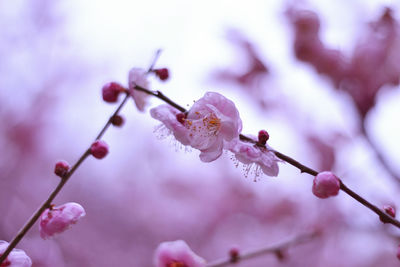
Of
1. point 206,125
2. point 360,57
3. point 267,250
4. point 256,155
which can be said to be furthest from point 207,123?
point 360,57

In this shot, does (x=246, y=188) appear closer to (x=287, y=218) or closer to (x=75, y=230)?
(x=287, y=218)

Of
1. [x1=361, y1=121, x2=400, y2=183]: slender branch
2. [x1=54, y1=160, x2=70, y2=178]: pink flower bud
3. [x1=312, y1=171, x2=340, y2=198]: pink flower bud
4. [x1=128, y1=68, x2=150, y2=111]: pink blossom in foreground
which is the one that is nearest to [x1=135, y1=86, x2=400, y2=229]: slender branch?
[x1=312, y1=171, x2=340, y2=198]: pink flower bud

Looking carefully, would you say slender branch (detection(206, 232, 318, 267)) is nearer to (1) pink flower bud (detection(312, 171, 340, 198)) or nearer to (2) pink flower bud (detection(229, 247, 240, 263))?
(2) pink flower bud (detection(229, 247, 240, 263))

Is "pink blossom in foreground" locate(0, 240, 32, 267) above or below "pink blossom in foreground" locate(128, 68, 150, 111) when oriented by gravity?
below

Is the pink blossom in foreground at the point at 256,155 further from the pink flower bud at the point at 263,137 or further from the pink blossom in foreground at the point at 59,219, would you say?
the pink blossom in foreground at the point at 59,219

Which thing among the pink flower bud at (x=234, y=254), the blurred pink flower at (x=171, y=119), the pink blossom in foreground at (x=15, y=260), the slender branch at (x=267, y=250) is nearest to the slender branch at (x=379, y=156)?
the slender branch at (x=267, y=250)
